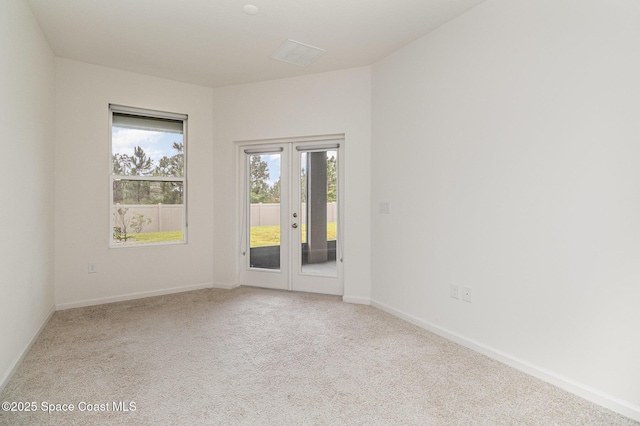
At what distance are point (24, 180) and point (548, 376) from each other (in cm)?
402

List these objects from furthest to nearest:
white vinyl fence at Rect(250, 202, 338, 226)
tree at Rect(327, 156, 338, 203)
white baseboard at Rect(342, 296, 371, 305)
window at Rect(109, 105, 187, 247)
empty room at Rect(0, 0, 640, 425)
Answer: white vinyl fence at Rect(250, 202, 338, 226) < tree at Rect(327, 156, 338, 203) < window at Rect(109, 105, 187, 247) < white baseboard at Rect(342, 296, 371, 305) < empty room at Rect(0, 0, 640, 425)

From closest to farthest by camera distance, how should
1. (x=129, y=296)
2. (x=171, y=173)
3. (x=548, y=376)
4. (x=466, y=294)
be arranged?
(x=548, y=376), (x=466, y=294), (x=129, y=296), (x=171, y=173)

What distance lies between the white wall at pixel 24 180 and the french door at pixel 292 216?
2171mm

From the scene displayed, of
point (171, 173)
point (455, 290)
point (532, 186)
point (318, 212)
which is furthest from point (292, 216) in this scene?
point (532, 186)

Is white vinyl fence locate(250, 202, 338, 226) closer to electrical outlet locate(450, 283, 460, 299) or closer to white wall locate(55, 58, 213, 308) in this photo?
white wall locate(55, 58, 213, 308)

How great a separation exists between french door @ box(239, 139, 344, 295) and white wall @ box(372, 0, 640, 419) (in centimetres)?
112

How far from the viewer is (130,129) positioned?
4.39 meters

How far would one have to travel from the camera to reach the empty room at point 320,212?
2086 mm

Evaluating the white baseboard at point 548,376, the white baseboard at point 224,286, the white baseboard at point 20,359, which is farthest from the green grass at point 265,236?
the white baseboard at point 20,359

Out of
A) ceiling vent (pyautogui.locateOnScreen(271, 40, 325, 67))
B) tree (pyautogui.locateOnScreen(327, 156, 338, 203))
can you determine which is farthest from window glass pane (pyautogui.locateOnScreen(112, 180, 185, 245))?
ceiling vent (pyautogui.locateOnScreen(271, 40, 325, 67))

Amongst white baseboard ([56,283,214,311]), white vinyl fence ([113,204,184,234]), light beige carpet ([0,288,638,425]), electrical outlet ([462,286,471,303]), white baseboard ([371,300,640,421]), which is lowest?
light beige carpet ([0,288,638,425])

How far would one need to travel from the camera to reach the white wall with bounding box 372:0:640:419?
2.02 meters

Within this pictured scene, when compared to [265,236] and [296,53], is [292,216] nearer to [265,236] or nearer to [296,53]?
[265,236]

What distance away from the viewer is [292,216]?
4.68 meters
